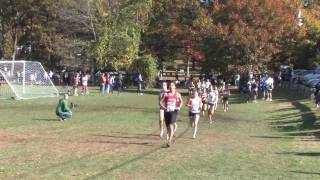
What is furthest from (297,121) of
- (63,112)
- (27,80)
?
(27,80)

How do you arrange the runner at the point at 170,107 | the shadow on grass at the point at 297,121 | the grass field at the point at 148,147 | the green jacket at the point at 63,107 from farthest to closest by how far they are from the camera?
1. the green jacket at the point at 63,107
2. the shadow on grass at the point at 297,121
3. the runner at the point at 170,107
4. the grass field at the point at 148,147

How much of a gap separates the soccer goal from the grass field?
1307cm

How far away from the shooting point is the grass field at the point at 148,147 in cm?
1382

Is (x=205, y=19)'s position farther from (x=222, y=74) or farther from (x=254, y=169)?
(x=254, y=169)

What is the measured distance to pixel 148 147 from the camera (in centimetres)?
1802

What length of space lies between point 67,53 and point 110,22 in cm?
1053

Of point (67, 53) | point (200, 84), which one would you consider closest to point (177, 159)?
point (200, 84)

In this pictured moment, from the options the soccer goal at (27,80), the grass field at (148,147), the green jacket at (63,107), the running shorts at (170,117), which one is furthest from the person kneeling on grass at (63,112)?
Answer: the soccer goal at (27,80)

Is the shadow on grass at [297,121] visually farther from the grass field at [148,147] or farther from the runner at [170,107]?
the runner at [170,107]

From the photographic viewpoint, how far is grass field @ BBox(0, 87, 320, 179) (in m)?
13.8

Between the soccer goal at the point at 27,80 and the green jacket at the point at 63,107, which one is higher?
the soccer goal at the point at 27,80

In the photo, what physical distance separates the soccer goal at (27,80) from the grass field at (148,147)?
515 inches

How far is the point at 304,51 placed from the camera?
243 ft

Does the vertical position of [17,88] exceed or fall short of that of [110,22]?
it falls short
